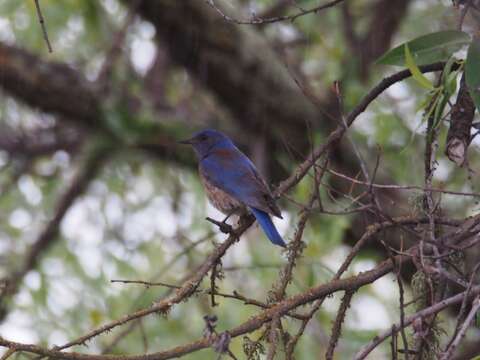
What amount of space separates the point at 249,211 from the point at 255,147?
2.21m

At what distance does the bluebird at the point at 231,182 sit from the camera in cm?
422

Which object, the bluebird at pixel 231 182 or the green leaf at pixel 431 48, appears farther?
the bluebird at pixel 231 182

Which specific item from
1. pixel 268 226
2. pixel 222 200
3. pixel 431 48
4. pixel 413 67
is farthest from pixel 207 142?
pixel 413 67

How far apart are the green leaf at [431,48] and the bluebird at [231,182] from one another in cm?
123

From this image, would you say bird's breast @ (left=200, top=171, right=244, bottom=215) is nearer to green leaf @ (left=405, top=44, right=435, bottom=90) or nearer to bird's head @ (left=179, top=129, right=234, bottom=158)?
bird's head @ (left=179, top=129, right=234, bottom=158)

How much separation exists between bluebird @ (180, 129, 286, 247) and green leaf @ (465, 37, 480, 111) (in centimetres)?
140

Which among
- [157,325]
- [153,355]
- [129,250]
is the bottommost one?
[153,355]

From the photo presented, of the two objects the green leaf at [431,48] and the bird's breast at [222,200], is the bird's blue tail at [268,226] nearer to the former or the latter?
the bird's breast at [222,200]

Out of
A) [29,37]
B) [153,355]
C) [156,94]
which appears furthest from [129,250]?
[153,355]

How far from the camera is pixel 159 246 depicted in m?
7.21

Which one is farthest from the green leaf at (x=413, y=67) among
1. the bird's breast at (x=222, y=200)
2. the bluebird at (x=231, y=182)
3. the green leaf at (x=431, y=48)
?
the bird's breast at (x=222, y=200)

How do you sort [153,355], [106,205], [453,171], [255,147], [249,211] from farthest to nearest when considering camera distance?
[106,205] → [255,147] → [453,171] → [249,211] → [153,355]

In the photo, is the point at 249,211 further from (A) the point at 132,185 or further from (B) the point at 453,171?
(A) the point at 132,185

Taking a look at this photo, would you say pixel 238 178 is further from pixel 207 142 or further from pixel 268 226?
pixel 207 142
